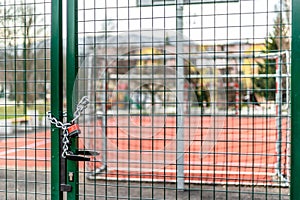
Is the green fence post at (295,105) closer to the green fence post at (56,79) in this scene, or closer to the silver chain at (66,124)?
the silver chain at (66,124)

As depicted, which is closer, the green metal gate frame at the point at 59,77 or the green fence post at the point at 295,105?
the green fence post at the point at 295,105

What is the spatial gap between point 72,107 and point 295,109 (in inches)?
48.6

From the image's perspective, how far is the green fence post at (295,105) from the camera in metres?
1.91

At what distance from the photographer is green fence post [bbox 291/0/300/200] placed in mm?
1907

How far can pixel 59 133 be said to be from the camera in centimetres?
221

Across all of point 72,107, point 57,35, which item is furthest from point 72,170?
point 57,35

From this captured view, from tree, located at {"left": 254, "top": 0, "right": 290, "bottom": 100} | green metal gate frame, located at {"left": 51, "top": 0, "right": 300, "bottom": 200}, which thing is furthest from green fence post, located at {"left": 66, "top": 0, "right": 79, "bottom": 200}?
tree, located at {"left": 254, "top": 0, "right": 290, "bottom": 100}

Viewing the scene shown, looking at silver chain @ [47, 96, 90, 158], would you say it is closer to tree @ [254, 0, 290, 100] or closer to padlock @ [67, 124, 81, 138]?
padlock @ [67, 124, 81, 138]

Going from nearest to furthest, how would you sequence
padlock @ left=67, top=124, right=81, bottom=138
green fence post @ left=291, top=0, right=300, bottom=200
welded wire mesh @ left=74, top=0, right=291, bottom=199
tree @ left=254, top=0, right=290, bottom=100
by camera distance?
green fence post @ left=291, top=0, right=300, bottom=200 → padlock @ left=67, top=124, right=81, bottom=138 → welded wire mesh @ left=74, top=0, right=291, bottom=199 → tree @ left=254, top=0, right=290, bottom=100

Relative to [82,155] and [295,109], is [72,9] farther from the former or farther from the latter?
[295,109]

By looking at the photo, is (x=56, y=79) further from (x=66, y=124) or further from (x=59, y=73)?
(x=66, y=124)

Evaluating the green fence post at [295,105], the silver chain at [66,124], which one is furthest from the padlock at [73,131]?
the green fence post at [295,105]

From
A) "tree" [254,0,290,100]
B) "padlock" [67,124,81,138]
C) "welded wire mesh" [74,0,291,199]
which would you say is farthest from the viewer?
"tree" [254,0,290,100]

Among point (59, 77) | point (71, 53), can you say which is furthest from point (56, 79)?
point (71, 53)
